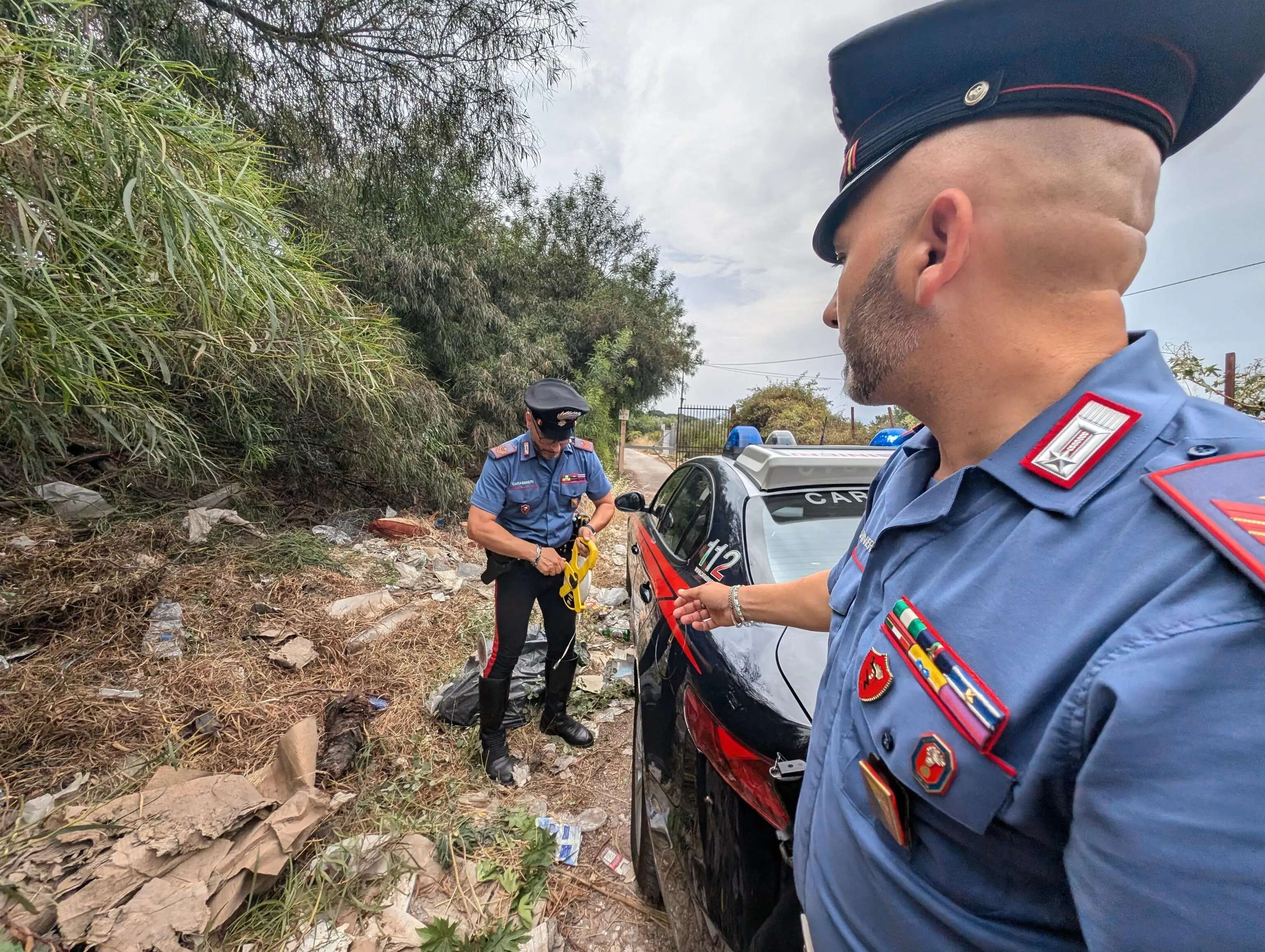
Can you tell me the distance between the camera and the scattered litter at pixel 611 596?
4391 mm

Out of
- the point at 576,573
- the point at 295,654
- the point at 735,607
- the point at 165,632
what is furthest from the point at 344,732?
the point at 735,607

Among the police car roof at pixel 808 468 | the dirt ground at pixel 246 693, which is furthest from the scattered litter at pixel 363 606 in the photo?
the police car roof at pixel 808 468

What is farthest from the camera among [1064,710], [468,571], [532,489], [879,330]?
[468,571]

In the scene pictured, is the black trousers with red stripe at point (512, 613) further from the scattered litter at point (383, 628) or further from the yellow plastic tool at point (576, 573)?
the scattered litter at point (383, 628)

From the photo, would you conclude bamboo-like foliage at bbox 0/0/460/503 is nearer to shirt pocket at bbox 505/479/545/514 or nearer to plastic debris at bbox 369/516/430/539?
shirt pocket at bbox 505/479/545/514

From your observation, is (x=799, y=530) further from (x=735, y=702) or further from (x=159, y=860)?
(x=159, y=860)

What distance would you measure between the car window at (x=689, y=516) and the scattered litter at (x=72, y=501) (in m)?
4.39

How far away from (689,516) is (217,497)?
4.79 meters

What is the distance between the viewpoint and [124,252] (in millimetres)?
2008

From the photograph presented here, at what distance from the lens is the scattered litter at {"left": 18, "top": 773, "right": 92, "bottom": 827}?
187 cm

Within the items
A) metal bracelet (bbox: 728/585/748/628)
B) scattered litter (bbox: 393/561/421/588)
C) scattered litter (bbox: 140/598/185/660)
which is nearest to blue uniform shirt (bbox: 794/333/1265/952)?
metal bracelet (bbox: 728/585/748/628)

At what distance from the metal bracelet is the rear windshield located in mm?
316

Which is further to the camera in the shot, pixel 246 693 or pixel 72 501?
pixel 72 501

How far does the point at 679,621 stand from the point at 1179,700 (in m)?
1.17
